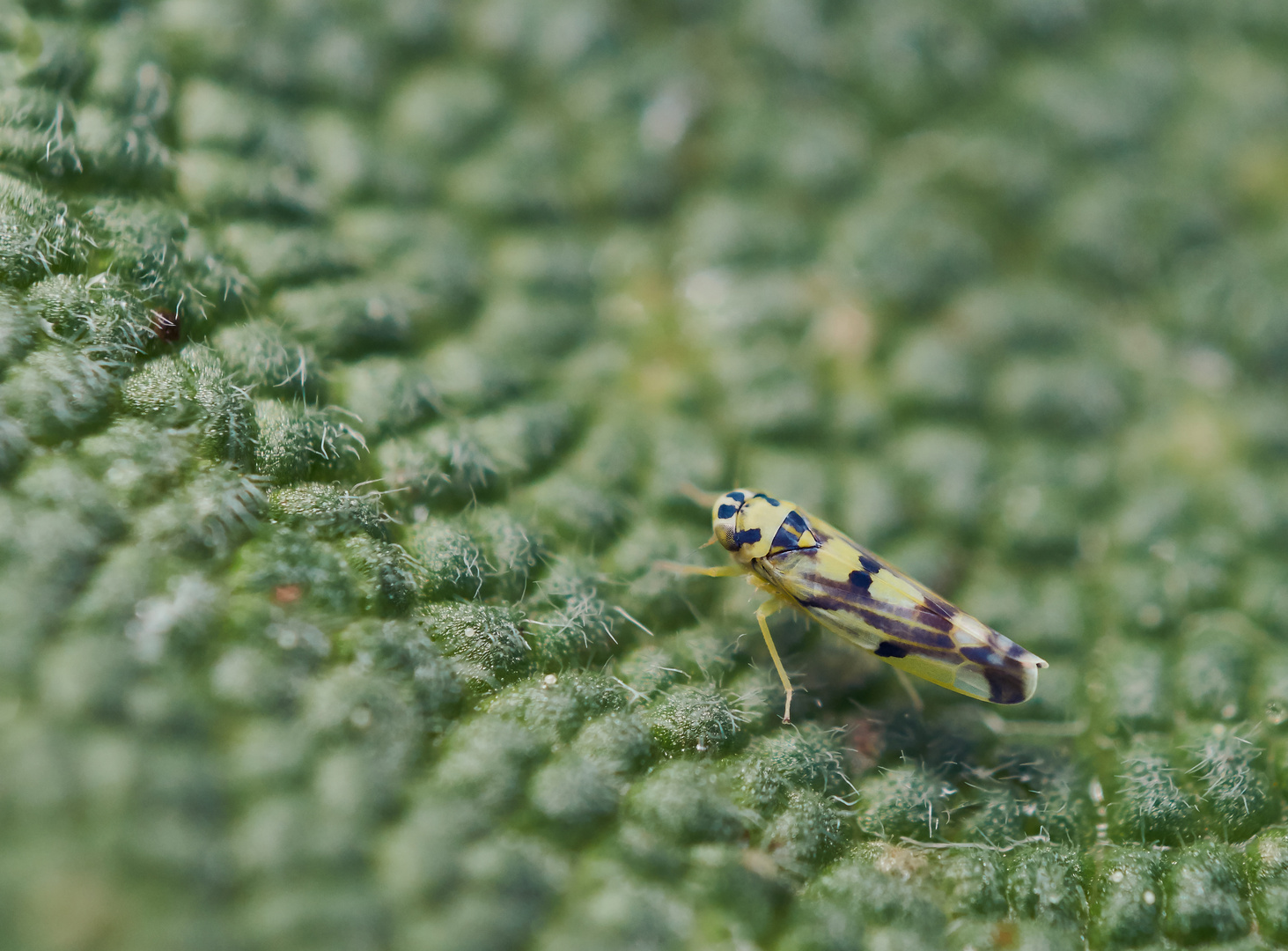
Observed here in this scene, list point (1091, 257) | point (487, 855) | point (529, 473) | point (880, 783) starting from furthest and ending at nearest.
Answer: point (1091, 257) → point (529, 473) → point (880, 783) → point (487, 855)

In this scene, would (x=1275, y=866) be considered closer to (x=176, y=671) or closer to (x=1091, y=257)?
(x=1091, y=257)

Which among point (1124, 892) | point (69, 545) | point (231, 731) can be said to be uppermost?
point (69, 545)

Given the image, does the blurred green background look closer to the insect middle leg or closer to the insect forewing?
the insect middle leg

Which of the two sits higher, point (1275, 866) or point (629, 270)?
point (629, 270)

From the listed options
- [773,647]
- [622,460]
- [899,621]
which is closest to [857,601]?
[899,621]

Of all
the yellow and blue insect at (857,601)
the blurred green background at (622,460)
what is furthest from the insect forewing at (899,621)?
the blurred green background at (622,460)

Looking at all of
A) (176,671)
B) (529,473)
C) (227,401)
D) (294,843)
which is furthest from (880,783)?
(227,401)

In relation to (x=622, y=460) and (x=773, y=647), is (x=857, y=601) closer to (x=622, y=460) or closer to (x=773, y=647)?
(x=773, y=647)

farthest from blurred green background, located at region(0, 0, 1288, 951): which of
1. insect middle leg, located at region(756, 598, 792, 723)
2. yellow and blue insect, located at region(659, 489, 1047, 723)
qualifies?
yellow and blue insect, located at region(659, 489, 1047, 723)

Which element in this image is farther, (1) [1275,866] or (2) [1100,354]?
(2) [1100,354]
